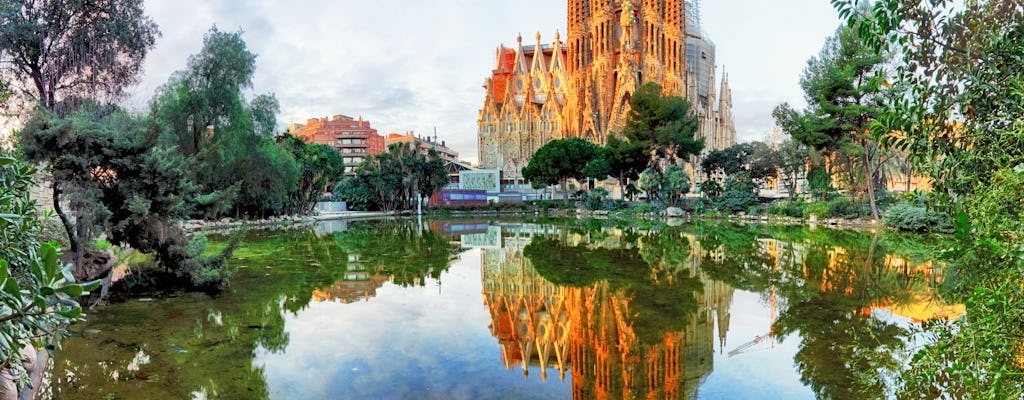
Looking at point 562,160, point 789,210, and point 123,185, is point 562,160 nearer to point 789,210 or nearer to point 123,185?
point 789,210

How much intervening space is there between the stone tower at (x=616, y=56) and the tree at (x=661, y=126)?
51.0 ft

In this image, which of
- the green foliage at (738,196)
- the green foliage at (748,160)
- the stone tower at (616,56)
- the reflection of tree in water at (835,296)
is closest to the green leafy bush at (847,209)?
the green foliage at (738,196)

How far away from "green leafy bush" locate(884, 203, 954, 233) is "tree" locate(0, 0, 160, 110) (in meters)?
25.4

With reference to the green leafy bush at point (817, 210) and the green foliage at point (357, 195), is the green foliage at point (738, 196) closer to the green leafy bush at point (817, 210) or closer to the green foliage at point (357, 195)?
the green leafy bush at point (817, 210)

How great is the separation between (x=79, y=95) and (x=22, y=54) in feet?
4.82

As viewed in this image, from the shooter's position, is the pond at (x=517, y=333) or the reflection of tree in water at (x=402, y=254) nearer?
the pond at (x=517, y=333)

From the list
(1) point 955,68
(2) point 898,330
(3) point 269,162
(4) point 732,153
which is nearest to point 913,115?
(1) point 955,68

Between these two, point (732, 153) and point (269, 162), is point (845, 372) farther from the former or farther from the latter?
point (732, 153)

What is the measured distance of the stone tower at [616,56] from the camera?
173 feet

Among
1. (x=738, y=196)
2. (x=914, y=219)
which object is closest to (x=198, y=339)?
(x=914, y=219)

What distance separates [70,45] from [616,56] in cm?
4854

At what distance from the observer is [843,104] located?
2342 centimetres

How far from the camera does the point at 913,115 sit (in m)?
2.68

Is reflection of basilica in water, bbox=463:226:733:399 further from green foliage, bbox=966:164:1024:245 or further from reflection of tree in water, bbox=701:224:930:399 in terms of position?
green foliage, bbox=966:164:1024:245
